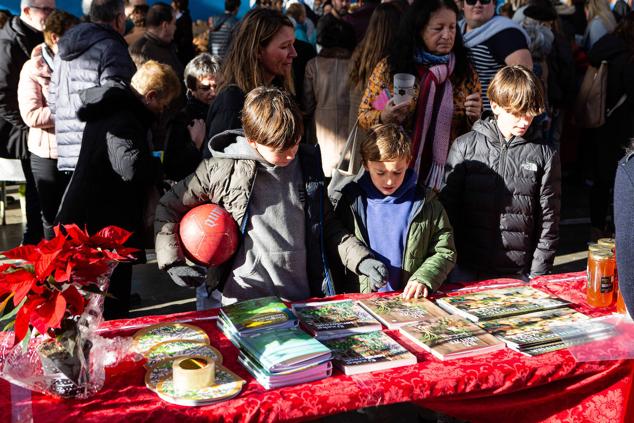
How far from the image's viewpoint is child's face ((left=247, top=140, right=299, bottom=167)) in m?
2.90

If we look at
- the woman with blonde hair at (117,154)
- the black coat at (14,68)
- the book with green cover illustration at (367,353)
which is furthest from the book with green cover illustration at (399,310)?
the black coat at (14,68)

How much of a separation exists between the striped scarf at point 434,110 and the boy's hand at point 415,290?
1.40 metres

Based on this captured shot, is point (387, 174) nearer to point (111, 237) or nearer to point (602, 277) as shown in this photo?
point (602, 277)

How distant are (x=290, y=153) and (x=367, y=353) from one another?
2.96 feet

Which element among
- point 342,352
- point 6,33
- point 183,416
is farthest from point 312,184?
point 6,33

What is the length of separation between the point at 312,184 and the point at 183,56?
19.1ft

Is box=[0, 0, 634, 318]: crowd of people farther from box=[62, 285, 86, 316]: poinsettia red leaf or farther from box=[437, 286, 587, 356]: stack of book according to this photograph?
box=[62, 285, 86, 316]: poinsettia red leaf

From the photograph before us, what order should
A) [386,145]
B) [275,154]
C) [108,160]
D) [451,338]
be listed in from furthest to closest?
[108,160]
[386,145]
[275,154]
[451,338]

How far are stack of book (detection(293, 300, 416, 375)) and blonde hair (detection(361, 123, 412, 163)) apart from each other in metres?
0.68

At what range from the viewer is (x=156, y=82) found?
3.90 meters

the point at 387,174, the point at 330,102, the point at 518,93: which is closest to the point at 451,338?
the point at 387,174

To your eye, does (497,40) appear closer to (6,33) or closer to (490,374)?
(490,374)

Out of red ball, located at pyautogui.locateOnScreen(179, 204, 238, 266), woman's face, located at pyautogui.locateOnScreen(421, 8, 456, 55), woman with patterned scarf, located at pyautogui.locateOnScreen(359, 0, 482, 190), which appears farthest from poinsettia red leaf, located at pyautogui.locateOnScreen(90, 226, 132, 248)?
woman's face, located at pyautogui.locateOnScreen(421, 8, 456, 55)

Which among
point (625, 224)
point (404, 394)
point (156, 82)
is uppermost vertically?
point (156, 82)
